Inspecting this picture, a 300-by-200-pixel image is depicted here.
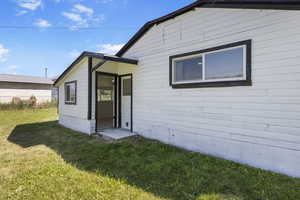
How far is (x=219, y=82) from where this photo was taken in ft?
12.7

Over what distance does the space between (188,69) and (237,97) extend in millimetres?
1509

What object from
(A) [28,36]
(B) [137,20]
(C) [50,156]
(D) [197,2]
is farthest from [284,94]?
(A) [28,36]

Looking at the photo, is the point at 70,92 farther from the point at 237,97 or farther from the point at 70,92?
the point at 237,97

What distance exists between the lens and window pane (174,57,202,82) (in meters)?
4.34

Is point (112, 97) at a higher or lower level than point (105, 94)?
lower

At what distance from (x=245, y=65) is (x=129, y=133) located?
14.0 ft

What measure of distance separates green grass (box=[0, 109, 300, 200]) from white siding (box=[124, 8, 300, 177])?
1.27ft

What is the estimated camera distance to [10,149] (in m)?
4.76

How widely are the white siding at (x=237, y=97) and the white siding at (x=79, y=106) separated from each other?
2.66m

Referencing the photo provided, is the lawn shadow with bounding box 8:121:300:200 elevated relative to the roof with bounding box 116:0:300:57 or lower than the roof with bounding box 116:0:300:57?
lower

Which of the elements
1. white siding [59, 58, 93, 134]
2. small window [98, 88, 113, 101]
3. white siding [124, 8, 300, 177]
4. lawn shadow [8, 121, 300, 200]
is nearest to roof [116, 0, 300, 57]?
white siding [124, 8, 300, 177]

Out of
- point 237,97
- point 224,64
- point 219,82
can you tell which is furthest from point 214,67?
point 237,97

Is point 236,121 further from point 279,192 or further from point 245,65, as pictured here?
point 279,192

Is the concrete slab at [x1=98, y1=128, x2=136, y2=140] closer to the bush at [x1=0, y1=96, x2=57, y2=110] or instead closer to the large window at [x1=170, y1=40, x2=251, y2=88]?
the large window at [x1=170, y1=40, x2=251, y2=88]
